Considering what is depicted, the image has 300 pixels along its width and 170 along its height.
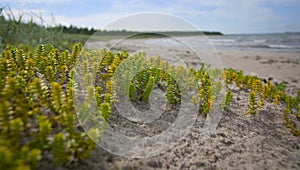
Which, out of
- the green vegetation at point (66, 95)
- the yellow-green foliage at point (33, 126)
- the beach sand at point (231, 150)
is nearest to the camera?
the yellow-green foliage at point (33, 126)

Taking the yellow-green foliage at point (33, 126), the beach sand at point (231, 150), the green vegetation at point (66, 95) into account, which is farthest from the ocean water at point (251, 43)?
the yellow-green foliage at point (33, 126)

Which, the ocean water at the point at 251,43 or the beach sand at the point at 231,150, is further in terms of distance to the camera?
the ocean water at the point at 251,43

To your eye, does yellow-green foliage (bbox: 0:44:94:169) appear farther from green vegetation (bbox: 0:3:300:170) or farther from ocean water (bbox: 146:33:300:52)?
ocean water (bbox: 146:33:300:52)

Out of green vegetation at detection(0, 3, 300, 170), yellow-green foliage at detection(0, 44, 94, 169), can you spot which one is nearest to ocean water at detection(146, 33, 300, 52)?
green vegetation at detection(0, 3, 300, 170)

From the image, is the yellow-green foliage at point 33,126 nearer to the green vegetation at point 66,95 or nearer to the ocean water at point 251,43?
the green vegetation at point 66,95

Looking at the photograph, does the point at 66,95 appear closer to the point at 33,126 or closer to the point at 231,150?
the point at 33,126

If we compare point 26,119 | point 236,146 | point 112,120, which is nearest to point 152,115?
point 112,120

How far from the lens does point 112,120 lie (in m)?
2.47

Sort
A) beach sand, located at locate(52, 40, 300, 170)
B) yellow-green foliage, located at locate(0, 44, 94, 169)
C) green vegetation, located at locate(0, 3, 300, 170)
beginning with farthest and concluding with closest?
beach sand, located at locate(52, 40, 300, 170) → green vegetation, located at locate(0, 3, 300, 170) → yellow-green foliage, located at locate(0, 44, 94, 169)

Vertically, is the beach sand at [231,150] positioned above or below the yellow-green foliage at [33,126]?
below

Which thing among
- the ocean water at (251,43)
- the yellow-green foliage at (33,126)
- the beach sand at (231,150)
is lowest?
the beach sand at (231,150)

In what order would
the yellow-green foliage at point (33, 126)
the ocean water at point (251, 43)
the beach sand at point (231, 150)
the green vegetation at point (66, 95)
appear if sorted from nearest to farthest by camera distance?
the yellow-green foliage at point (33, 126) → the green vegetation at point (66, 95) → the beach sand at point (231, 150) → the ocean water at point (251, 43)

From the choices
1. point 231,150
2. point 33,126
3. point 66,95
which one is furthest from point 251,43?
point 33,126

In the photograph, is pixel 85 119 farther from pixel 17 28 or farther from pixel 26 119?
pixel 17 28
